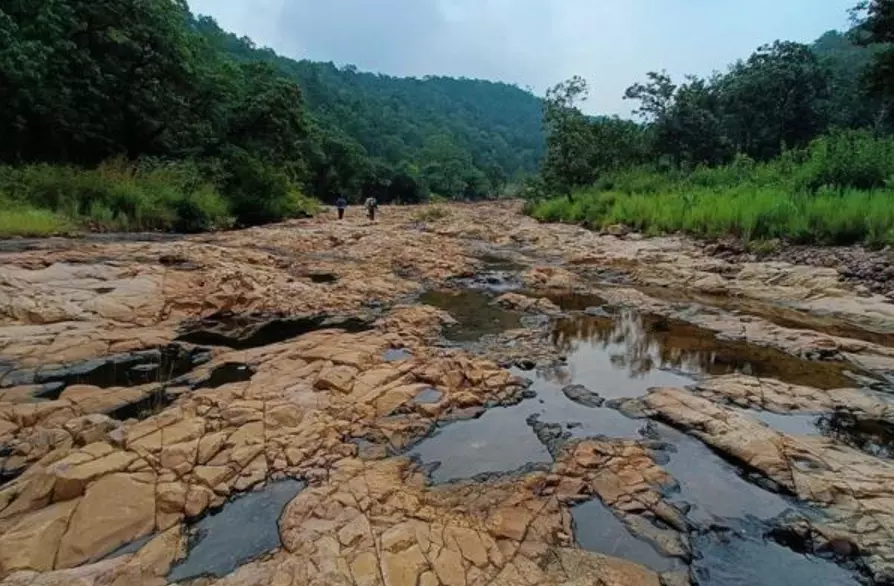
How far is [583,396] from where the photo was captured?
5.61 m

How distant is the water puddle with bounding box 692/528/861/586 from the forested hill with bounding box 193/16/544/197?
35.6 meters

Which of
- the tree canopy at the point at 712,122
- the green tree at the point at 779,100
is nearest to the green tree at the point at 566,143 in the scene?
the tree canopy at the point at 712,122

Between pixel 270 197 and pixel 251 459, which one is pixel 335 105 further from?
pixel 251 459

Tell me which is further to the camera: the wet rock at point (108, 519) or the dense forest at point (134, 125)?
the dense forest at point (134, 125)

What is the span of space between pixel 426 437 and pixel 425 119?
105 meters

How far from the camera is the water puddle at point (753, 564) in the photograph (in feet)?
10.2

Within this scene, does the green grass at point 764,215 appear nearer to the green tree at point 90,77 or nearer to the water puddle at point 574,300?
the water puddle at point 574,300

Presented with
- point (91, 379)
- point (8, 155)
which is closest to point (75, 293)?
point (91, 379)

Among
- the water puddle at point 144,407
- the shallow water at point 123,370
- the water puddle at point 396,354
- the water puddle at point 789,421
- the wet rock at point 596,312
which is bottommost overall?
the water puddle at point 789,421

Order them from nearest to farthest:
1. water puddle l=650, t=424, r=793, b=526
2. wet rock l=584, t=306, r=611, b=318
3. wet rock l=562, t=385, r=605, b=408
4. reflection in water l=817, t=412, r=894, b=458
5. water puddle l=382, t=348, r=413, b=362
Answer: water puddle l=650, t=424, r=793, b=526 < reflection in water l=817, t=412, r=894, b=458 < wet rock l=562, t=385, r=605, b=408 < water puddle l=382, t=348, r=413, b=362 < wet rock l=584, t=306, r=611, b=318

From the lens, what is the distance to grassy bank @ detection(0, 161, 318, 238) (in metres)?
13.7

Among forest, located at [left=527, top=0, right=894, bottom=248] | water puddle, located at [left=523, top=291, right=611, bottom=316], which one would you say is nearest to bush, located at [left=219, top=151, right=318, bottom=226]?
forest, located at [left=527, top=0, right=894, bottom=248]

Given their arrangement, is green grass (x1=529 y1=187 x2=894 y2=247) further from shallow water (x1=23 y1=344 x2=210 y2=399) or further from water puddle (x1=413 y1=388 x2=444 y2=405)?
shallow water (x1=23 y1=344 x2=210 y2=399)

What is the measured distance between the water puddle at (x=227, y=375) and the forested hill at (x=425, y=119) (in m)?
31.8
